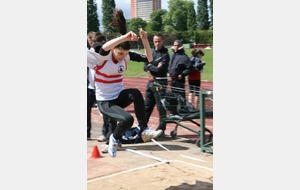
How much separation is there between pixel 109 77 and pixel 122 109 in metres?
0.37

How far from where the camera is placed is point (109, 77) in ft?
13.0

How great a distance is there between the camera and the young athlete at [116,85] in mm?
3703

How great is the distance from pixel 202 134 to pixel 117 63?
86.5 inches

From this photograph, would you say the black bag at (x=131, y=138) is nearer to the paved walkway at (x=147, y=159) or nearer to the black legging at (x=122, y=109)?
the paved walkway at (x=147, y=159)

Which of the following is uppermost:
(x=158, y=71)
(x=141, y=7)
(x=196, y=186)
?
(x=141, y=7)

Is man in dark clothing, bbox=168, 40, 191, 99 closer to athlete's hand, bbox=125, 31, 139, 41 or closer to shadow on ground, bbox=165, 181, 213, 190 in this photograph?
shadow on ground, bbox=165, 181, 213, 190

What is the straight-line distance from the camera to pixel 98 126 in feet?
25.1

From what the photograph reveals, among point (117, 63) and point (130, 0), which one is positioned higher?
point (130, 0)

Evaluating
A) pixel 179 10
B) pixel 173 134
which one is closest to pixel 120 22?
pixel 179 10

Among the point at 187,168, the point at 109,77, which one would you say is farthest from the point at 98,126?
the point at 109,77

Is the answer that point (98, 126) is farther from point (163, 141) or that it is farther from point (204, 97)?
point (204, 97)

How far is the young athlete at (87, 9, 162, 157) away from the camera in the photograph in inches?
146

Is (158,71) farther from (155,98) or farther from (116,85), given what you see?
(116,85)

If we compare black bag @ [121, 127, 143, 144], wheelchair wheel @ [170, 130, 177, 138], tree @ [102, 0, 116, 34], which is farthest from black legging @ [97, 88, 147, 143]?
wheelchair wheel @ [170, 130, 177, 138]
